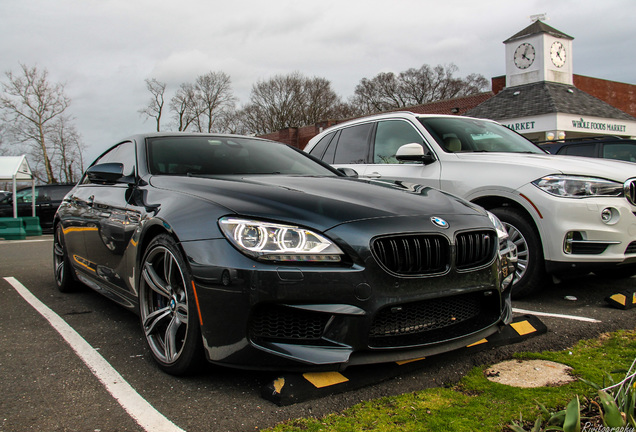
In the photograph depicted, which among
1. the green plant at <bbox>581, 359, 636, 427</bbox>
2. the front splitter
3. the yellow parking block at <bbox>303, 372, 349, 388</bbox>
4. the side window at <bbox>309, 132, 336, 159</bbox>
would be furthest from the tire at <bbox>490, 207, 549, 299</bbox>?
the side window at <bbox>309, 132, 336, 159</bbox>

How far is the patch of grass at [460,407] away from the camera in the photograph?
216 centimetres

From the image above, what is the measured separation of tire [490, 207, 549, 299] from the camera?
4348 millimetres

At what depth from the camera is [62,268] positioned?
5.09m

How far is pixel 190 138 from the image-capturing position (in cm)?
409

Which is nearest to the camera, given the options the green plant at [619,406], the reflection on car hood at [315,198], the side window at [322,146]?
the green plant at [619,406]

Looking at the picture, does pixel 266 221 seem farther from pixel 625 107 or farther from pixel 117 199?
pixel 625 107

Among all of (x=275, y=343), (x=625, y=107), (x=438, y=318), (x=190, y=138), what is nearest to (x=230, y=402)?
(x=275, y=343)

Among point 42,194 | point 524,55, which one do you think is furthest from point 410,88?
point 42,194

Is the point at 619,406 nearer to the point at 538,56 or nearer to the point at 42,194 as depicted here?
the point at 42,194

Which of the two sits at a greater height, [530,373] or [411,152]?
[411,152]

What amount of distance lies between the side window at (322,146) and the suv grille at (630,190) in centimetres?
343

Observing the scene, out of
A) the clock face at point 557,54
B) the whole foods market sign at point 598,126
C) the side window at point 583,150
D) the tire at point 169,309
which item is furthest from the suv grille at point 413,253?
the clock face at point 557,54

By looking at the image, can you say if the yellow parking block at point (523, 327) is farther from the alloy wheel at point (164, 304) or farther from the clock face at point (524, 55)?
the clock face at point (524, 55)

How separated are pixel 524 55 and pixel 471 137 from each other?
71.2 ft
